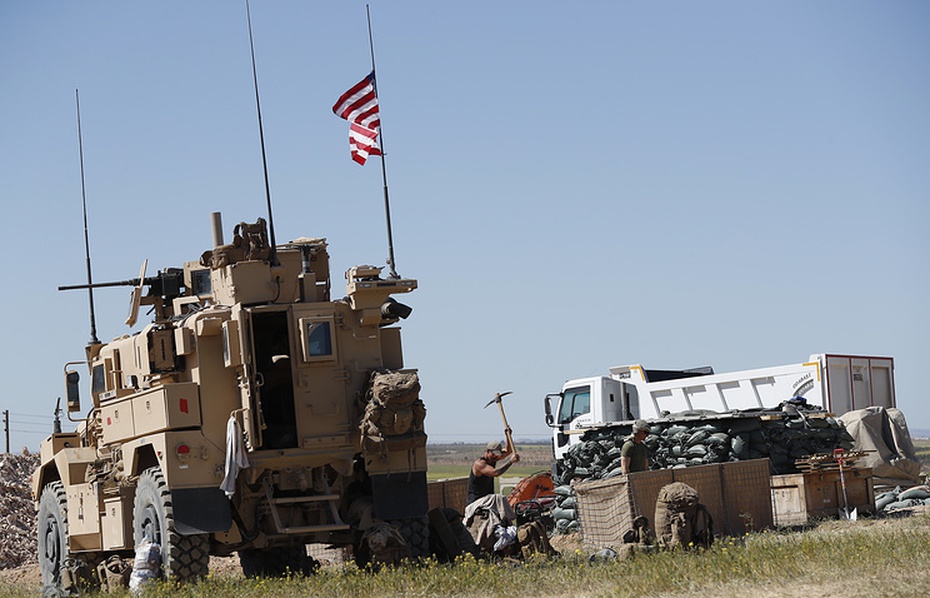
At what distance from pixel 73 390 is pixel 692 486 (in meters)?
8.25

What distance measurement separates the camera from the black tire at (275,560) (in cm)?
Answer: 1683

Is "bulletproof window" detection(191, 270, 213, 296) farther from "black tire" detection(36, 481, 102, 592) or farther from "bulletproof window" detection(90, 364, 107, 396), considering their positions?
"black tire" detection(36, 481, 102, 592)

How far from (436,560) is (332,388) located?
7.17 ft

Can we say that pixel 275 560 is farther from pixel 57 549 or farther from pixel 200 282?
pixel 200 282

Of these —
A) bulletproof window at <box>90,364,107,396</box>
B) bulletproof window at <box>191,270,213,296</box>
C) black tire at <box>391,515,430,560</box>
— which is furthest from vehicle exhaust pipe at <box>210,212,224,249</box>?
black tire at <box>391,515,430,560</box>

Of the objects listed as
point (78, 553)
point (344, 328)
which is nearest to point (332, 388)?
point (344, 328)

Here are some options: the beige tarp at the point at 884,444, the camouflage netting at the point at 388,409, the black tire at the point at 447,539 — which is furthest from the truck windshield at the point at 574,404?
the camouflage netting at the point at 388,409

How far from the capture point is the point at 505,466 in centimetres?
1576

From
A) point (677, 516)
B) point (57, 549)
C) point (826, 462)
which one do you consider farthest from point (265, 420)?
point (826, 462)

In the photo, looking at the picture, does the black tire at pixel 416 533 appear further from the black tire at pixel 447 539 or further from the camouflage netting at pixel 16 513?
the camouflage netting at pixel 16 513

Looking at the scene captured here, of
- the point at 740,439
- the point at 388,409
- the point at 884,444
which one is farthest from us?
the point at 884,444

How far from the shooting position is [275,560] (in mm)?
16953

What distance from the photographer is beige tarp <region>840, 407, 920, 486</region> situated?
2148cm

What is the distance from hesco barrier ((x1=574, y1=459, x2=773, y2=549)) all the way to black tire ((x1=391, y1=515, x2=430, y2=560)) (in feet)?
8.85
